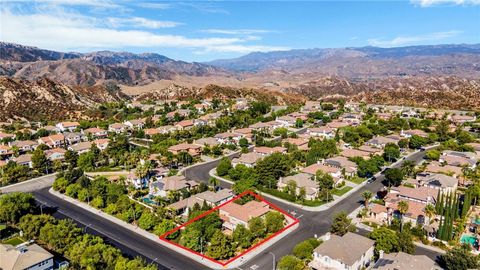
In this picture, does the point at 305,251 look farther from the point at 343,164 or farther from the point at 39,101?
the point at 39,101

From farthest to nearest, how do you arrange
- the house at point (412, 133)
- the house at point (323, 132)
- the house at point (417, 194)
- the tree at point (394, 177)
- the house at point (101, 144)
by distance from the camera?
the house at point (323, 132), the house at point (412, 133), the house at point (101, 144), the tree at point (394, 177), the house at point (417, 194)

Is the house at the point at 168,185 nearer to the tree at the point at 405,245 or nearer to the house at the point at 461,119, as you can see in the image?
the tree at the point at 405,245

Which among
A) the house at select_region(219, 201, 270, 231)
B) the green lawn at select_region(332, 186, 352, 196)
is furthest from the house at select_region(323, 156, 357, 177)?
the house at select_region(219, 201, 270, 231)

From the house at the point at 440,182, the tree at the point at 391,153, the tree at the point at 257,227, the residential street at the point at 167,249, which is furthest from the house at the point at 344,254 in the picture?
the tree at the point at 391,153

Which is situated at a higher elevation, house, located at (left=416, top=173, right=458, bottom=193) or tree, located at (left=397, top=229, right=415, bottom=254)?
tree, located at (left=397, top=229, right=415, bottom=254)

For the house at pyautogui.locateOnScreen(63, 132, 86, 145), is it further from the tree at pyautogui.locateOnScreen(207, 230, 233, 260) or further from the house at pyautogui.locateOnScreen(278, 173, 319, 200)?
the tree at pyautogui.locateOnScreen(207, 230, 233, 260)

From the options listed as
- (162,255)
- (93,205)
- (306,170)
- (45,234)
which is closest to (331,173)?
(306,170)
